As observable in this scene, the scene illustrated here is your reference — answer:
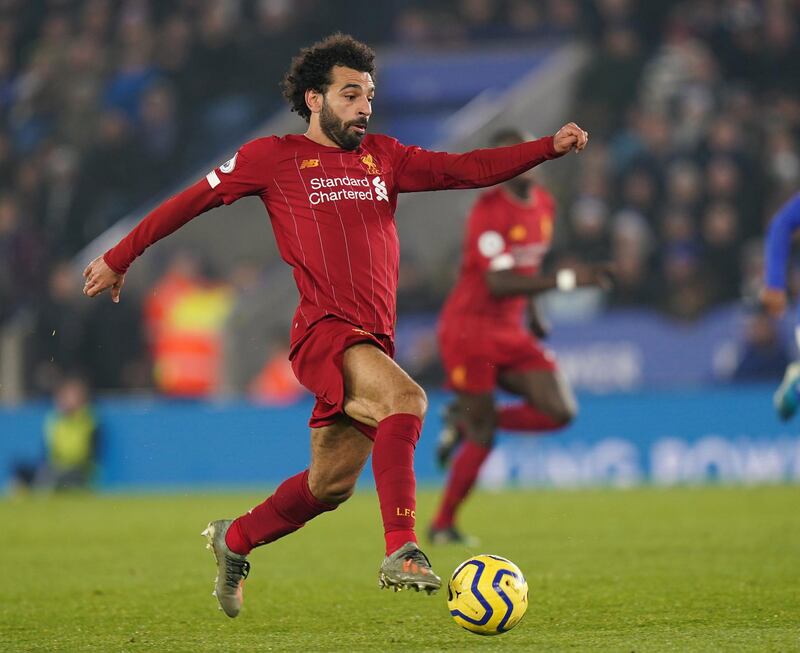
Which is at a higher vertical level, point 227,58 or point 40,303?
point 227,58

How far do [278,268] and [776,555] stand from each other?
31.5ft

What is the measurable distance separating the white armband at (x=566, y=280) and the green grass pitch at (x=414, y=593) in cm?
139

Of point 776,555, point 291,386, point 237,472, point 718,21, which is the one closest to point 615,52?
point 718,21

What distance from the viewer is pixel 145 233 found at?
16.8ft

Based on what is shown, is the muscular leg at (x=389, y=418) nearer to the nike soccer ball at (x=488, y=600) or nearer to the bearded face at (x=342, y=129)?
the nike soccer ball at (x=488, y=600)

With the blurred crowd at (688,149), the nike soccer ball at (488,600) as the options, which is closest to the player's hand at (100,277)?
the nike soccer ball at (488,600)

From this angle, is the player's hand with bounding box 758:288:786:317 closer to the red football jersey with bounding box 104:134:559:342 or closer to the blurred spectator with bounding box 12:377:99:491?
the red football jersey with bounding box 104:134:559:342

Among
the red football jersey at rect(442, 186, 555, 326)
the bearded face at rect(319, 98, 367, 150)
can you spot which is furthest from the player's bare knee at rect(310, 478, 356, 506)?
the red football jersey at rect(442, 186, 555, 326)

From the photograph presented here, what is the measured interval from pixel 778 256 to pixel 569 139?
2.39m

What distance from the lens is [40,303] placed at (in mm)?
16328

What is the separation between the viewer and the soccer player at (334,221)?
502 cm

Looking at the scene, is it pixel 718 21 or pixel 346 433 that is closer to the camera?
pixel 346 433

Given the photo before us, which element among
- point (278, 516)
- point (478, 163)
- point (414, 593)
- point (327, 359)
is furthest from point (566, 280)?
point (327, 359)

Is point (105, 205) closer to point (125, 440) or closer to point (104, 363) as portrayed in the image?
point (104, 363)
